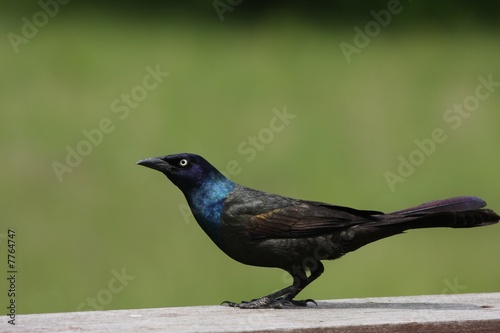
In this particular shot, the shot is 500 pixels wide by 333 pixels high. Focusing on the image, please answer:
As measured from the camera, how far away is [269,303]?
115 inches

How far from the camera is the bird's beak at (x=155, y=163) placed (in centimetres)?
288

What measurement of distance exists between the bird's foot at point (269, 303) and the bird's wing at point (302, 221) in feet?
0.66

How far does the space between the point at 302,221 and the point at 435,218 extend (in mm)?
419

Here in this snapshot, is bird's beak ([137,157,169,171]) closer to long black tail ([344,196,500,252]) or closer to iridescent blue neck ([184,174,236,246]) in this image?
iridescent blue neck ([184,174,236,246])

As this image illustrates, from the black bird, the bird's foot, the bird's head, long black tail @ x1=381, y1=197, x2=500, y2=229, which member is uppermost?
the bird's head

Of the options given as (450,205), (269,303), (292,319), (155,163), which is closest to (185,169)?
(155,163)

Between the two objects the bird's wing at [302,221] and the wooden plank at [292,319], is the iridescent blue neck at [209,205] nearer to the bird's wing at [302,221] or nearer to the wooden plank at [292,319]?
the bird's wing at [302,221]

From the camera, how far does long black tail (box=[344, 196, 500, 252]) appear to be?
2.80 m

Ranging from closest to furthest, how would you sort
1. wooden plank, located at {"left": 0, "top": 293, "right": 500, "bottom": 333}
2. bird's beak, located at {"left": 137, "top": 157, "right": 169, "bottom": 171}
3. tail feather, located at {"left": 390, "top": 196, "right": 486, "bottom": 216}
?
1. wooden plank, located at {"left": 0, "top": 293, "right": 500, "bottom": 333}
2. tail feather, located at {"left": 390, "top": 196, "right": 486, "bottom": 216}
3. bird's beak, located at {"left": 137, "top": 157, "right": 169, "bottom": 171}

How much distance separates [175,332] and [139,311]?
51cm

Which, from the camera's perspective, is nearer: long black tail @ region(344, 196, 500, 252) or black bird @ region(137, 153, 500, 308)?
long black tail @ region(344, 196, 500, 252)

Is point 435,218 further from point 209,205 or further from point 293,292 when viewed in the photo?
point 209,205

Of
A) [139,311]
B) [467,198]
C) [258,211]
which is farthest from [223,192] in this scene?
[467,198]

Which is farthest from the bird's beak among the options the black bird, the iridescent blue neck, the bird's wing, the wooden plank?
the wooden plank
